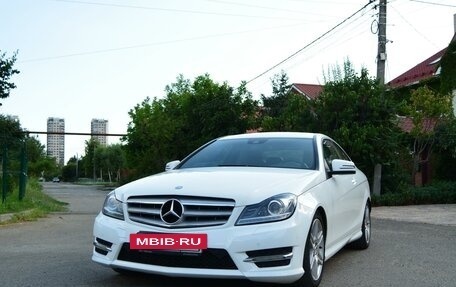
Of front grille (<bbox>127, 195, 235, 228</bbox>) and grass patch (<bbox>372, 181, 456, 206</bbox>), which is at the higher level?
front grille (<bbox>127, 195, 235, 228</bbox>)

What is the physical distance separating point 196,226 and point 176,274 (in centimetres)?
40

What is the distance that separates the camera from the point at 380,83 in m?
16.5

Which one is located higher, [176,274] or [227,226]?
[227,226]

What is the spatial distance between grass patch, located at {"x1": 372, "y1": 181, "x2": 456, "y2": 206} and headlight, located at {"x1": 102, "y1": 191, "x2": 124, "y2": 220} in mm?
12209

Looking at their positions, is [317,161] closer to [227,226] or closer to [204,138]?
[227,226]

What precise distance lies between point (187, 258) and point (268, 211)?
74 centimetres

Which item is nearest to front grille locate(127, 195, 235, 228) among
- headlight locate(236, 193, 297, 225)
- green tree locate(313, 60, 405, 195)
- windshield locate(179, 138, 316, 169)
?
headlight locate(236, 193, 297, 225)

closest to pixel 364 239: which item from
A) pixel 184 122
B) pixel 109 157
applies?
pixel 184 122

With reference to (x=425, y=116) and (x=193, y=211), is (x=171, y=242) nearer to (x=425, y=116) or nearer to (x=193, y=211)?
(x=193, y=211)

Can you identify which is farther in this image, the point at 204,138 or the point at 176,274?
the point at 204,138

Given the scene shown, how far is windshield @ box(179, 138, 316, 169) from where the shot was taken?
5.75m

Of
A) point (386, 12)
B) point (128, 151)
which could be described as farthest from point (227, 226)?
point (128, 151)

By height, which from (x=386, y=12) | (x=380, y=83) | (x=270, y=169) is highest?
(x=386, y=12)

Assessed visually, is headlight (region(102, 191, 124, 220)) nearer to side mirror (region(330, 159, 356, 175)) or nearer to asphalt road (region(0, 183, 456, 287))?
asphalt road (region(0, 183, 456, 287))
